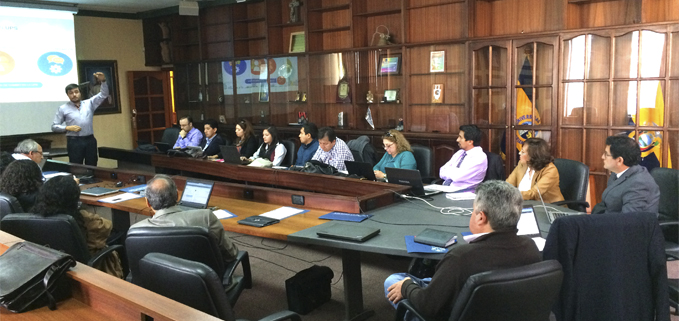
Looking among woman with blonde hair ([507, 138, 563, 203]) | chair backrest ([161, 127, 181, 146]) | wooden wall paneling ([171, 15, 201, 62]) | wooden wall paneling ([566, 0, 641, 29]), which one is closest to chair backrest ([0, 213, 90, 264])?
woman with blonde hair ([507, 138, 563, 203])

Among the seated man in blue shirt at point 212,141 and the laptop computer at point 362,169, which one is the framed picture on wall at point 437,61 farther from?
the seated man in blue shirt at point 212,141

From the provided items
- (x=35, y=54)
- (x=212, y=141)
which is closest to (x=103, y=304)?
(x=212, y=141)

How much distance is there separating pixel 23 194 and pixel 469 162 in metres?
3.34

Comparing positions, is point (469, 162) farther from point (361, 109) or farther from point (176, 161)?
point (176, 161)

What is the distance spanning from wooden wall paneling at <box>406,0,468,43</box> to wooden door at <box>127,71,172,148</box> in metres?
5.19

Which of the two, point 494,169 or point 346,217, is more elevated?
point 494,169

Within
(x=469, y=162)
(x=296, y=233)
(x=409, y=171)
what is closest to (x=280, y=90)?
(x=469, y=162)

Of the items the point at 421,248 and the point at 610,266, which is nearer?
the point at 610,266

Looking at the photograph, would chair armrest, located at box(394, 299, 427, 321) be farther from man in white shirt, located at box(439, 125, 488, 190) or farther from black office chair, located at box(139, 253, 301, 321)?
man in white shirt, located at box(439, 125, 488, 190)

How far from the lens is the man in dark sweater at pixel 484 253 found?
2008 mm

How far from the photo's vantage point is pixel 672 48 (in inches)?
187

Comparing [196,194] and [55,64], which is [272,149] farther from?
[55,64]

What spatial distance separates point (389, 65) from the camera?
6.86 m

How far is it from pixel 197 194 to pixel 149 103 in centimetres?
658
